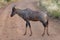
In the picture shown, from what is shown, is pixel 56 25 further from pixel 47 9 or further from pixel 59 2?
pixel 59 2

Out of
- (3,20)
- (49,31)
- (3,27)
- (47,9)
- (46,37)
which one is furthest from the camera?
(47,9)

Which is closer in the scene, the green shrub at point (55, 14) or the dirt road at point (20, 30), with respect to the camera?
the dirt road at point (20, 30)

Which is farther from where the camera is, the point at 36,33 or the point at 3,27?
the point at 3,27

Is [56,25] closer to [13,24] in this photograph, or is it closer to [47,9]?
[13,24]

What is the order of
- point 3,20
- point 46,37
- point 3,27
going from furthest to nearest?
1. point 3,20
2. point 3,27
3. point 46,37

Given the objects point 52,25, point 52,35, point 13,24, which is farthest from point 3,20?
point 52,35

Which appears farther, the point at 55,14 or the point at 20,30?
the point at 55,14

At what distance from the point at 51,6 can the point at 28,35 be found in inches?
213

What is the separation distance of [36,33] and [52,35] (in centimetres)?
73

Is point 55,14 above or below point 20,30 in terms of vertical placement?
below

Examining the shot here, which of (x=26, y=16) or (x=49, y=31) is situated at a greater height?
(x=26, y=16)

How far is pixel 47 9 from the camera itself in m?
14.9

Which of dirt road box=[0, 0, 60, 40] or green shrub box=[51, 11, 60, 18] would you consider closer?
dirt road box=[0, 0, 60, 40]

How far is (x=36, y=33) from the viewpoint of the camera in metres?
10.6
